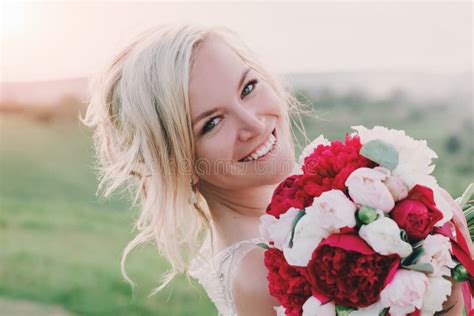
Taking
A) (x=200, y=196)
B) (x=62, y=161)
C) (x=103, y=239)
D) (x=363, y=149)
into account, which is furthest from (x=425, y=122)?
(x=363, y=149)

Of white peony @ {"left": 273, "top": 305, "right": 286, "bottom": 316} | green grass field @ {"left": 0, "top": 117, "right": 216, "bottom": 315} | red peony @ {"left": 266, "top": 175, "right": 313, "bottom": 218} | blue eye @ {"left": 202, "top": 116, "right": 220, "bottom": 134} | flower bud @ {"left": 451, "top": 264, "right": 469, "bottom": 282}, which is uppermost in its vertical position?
blue eye @ {"left": 202, "top": 116, "right": 220, "bottom": 134}

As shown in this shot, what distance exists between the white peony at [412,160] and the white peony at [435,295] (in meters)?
0.19

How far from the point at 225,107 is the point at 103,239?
26.5 feet

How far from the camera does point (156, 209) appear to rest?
10.2 ft

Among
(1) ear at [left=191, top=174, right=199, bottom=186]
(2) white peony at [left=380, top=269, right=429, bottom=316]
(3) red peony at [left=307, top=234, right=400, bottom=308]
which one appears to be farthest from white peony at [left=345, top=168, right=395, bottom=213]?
(1) ear at [left=191, top=174, right=199, bottom=186]

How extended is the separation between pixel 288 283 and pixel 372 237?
1.29 ft

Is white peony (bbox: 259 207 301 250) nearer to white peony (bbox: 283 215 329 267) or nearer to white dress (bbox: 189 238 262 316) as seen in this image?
white peony (bbox: 283 215 329 267)

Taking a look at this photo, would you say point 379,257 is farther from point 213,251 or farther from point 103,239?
point 103,239

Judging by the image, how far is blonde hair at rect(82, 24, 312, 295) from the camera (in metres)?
2.88

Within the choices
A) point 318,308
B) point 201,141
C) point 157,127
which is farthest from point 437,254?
point 157,127

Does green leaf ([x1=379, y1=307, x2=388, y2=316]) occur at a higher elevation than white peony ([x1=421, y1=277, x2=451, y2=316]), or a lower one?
lower

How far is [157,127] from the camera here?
2.92 m

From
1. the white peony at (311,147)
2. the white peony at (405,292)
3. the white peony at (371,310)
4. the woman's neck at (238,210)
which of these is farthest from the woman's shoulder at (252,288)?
the white peony at (405,292)

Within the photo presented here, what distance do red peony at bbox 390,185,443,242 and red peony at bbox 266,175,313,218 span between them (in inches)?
12.4
